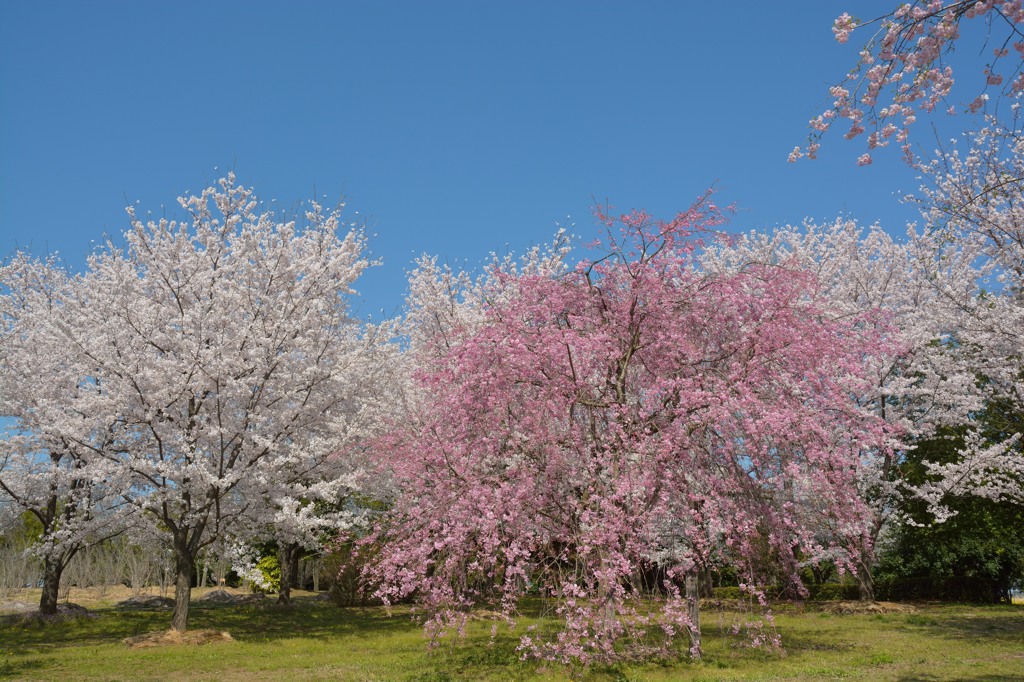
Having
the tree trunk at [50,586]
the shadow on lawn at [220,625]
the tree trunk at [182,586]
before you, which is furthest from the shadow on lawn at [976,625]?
the tree trunk at [50,586]

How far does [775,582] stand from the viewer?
34.9 feet

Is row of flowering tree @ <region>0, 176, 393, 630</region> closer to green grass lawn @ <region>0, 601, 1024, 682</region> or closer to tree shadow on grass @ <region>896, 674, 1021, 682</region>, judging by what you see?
green grass lawn @ <region>0, 601, 1024, 682</region>

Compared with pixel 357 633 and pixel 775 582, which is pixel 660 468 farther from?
pixel 357 633

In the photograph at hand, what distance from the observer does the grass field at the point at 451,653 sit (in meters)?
11.5

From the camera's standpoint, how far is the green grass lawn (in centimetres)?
1148

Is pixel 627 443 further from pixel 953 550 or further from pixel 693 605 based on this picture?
pixel 953 550

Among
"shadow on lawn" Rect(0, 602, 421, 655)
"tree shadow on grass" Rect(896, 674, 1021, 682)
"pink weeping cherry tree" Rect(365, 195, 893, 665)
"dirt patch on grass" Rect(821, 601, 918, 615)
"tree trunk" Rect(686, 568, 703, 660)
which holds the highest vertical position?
"pink weeping cherry tree" Rect(365, 195, 893, 665)

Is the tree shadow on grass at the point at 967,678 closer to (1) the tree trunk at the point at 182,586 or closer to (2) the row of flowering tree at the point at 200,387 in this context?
(2) the row of flowering tree at the point at 200,387

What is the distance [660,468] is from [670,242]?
392 cm

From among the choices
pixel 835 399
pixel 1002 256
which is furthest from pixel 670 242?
pixel 1002 256

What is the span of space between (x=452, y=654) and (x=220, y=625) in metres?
10.3

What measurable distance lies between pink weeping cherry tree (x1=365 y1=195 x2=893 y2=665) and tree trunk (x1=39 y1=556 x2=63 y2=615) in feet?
49.3

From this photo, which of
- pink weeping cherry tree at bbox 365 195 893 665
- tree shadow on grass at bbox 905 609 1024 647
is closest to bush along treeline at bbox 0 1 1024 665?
pink weeping cherry tree at bbox 365 195 893 665

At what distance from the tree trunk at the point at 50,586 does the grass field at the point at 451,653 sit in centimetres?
92
